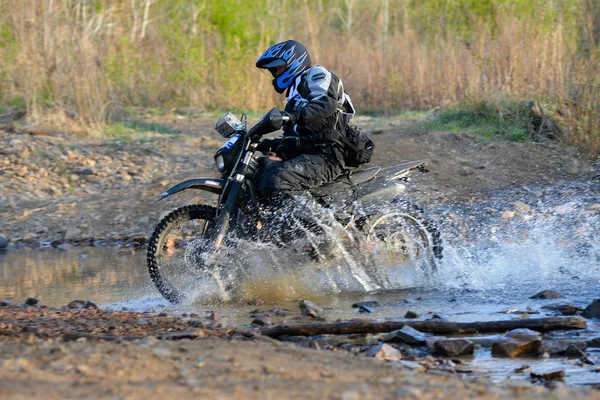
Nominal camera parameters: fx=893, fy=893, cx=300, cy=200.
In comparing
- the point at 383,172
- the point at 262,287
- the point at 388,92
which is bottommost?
the point at 388,92

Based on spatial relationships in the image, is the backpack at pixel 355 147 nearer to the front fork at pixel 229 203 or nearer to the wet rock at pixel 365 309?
the front fork at pixel 229 203

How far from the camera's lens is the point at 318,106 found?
6.51 m

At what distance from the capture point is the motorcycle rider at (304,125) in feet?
21.4

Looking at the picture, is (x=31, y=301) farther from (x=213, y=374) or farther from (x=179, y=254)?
(x=213, y=374)

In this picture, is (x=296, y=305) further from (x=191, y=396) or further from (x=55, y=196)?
(x=55, y=196)

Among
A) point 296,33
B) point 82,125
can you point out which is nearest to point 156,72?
point 82,125

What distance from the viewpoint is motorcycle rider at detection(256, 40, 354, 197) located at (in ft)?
21.4

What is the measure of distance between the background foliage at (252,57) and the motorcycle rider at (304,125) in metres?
5.40

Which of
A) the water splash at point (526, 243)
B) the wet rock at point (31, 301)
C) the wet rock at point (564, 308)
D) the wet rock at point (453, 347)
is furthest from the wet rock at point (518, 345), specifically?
the wet rock at point (31, 301)

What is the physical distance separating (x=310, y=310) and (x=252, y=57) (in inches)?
499

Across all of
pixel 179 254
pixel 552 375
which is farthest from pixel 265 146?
pixel 552 375

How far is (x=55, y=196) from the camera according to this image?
11.7 m

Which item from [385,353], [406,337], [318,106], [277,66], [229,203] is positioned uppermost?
[277,66]

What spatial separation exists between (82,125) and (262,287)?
27.1 ft
